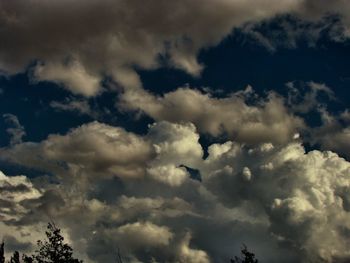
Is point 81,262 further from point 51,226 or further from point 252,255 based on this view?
point 252,255

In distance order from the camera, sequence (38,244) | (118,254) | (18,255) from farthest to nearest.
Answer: (18,255) → (38,244) → (118,254)

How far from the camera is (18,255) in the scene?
327ft

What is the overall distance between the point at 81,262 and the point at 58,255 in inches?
172

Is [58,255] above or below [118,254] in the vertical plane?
above

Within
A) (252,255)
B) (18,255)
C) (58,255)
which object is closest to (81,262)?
(58,255)

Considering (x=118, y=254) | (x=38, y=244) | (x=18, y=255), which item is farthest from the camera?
(x=18, y=255)

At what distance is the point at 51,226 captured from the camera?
94.6 m

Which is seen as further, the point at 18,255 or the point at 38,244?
the point at 18,255

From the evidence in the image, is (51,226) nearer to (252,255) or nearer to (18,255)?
(18,255)

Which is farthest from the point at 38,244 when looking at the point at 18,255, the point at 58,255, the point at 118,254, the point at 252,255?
the point at 252,255

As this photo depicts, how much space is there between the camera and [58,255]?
303ft

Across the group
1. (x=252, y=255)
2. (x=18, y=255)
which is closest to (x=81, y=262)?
(x=18, y=255)

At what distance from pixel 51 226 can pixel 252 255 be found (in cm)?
3462

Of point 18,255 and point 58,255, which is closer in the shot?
point 58,255
